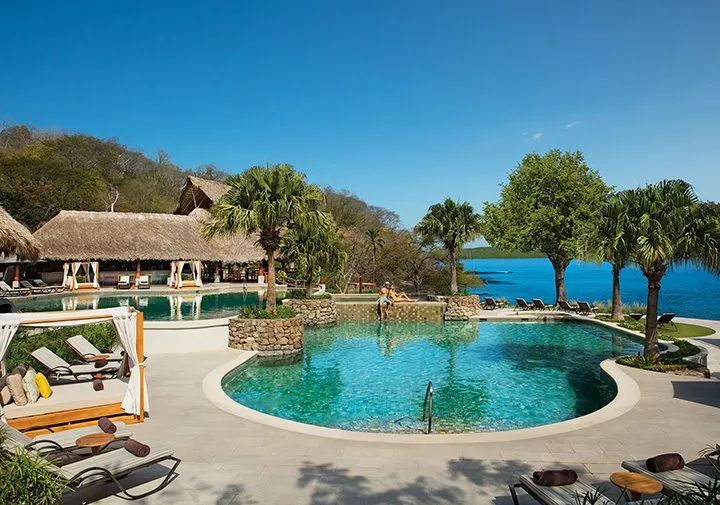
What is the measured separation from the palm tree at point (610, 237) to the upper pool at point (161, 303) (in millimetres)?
13351

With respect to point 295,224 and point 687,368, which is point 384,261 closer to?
point 295,224

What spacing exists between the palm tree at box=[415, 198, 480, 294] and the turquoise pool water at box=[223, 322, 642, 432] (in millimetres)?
6524

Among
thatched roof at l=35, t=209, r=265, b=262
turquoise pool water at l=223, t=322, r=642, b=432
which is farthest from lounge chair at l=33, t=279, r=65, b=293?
turquoise pool water at l=223, t=322, r=642, b=432

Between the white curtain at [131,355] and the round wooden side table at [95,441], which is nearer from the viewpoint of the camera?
the round wooden side table at [95,441]

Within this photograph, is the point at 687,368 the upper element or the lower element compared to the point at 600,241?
lower

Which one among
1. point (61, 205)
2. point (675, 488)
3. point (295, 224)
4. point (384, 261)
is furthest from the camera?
point (61, 205)

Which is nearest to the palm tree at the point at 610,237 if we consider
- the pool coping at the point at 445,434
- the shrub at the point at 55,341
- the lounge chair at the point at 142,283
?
the pool coping at the point at 445,434

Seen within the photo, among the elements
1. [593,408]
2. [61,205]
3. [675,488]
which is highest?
[61,205]

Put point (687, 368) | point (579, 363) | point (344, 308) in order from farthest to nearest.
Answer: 1. point (344, 308)
2. point (579, 363)
3. point (687, 368)

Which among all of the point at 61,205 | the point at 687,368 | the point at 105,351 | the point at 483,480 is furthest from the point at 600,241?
the point at 61,205

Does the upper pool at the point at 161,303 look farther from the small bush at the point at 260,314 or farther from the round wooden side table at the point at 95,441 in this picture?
the round wooden side table at the point at 95,441

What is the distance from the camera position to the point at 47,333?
11.0 metres

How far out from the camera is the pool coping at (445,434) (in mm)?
6176

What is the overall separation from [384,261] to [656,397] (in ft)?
81.2
